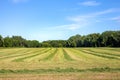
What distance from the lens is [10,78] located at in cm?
1639

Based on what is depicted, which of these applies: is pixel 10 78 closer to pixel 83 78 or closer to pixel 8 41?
pixel 83 78

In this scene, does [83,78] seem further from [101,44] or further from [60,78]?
[101,44]

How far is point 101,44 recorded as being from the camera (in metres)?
148

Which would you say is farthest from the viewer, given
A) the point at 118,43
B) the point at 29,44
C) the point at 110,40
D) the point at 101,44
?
the point at 29,44

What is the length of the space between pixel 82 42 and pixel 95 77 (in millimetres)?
156318

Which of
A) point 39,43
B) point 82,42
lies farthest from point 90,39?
point 39,43

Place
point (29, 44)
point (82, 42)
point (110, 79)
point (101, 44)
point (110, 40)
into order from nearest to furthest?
1. point (110, 79)
2. point (110, 40)
3. point (101, 44)
4. point (82, 42)
5. point (29, 44)

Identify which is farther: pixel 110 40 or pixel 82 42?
pixel 82 42

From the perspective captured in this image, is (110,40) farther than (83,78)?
Yes

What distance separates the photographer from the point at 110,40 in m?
138

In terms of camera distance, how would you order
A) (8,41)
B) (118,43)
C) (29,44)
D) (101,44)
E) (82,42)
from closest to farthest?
(118,43)
(101,44)
(8,41)
(82,42)
(29,44)

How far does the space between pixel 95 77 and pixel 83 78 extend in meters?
0.88

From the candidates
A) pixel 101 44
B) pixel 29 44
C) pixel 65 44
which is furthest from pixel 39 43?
pixel 101 44

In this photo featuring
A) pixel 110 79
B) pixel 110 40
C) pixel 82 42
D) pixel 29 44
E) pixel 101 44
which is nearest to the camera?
pixel 110 79
